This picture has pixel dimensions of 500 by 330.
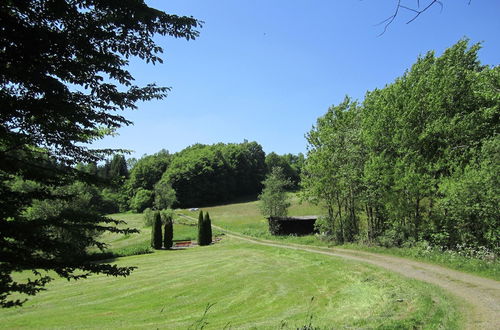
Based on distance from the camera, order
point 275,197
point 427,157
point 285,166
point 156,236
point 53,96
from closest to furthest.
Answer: point 53,96, point 427,157, point 156,236, point 275,197, point 285,166

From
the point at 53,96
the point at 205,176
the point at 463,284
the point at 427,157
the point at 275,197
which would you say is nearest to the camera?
the point at 53,96

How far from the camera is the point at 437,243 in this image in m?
19.0

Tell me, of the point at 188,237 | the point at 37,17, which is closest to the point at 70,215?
the point at 37,17

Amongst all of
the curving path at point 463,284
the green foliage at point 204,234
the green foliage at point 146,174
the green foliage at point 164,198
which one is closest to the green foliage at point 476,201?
the curving path at point 463,284

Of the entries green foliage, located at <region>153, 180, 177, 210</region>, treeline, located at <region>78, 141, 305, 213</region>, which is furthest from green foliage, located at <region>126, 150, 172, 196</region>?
green foliage, located at <region>153, 180, 177, 210</region>

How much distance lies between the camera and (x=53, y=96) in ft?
12.9

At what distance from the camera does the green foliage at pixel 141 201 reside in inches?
→ 3401

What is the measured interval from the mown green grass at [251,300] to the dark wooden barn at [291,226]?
13.6 m

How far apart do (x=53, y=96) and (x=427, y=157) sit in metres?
22.3

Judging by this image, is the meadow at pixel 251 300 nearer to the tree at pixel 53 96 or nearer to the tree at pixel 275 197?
the tree at pixel 53 96

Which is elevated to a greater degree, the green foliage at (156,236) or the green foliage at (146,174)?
the green foliage at (146,174)

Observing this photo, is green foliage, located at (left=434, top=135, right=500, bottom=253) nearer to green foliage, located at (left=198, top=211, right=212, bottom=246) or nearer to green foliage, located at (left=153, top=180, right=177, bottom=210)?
green foliage, located at (left=198, top=211, right=212, bottom=246)

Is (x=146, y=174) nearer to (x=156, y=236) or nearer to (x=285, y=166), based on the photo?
(x=285, y=166)

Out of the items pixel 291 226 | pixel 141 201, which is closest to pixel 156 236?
pixel 291 226
